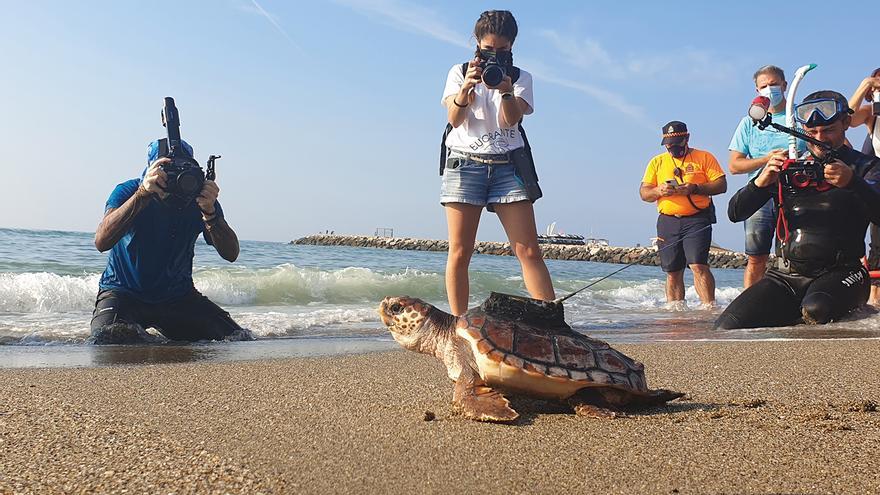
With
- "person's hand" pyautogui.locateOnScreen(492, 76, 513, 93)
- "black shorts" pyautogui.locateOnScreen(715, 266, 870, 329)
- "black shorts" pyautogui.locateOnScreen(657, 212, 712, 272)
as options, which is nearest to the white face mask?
"black shorts" pyautogui.locateOnScreen(657, 212, 712, 272)

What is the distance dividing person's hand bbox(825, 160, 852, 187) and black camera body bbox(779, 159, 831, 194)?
0.29ft

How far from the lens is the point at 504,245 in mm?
60250

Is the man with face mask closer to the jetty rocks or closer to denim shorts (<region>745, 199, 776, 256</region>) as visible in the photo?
denim shorts (<region>745, 199, 776, 256</region>)

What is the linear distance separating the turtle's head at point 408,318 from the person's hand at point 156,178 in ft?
7.62

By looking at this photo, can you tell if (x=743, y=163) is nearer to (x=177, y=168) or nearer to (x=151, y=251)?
(x=177, y=168)

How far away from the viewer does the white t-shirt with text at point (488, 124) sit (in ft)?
14.5

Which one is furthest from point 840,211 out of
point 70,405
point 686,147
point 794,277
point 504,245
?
point 504,245

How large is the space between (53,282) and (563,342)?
880 cm

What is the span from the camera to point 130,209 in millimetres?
4598

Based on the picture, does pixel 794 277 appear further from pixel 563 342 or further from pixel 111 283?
pixel 111 283

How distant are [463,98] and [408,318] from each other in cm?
183

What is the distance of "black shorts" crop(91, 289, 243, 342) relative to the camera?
4.79 meters

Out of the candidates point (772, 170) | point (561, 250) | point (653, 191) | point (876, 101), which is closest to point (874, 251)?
point (876, 101)

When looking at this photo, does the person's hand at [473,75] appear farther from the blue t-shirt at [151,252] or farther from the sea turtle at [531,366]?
the blue t-shirt at [151,252]
